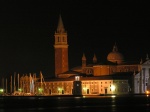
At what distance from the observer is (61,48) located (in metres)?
158

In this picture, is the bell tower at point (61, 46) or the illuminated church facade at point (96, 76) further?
the bell tower at point (61, 46)

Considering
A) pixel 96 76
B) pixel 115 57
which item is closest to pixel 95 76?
pixel 96 76

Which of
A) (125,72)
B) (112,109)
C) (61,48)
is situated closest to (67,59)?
(61,48)

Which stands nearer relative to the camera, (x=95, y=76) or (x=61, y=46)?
(x=95, y=76)

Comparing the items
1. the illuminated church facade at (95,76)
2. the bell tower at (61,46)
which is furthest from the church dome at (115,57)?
the bell tower at (61,46)

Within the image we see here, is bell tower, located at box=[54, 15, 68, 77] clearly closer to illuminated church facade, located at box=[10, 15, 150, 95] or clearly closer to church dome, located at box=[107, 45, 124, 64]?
illuminated church facade, located at box=[10, 15, 150, 95]

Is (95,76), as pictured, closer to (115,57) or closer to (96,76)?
(96,76)

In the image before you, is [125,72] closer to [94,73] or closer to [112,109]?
[94,73]

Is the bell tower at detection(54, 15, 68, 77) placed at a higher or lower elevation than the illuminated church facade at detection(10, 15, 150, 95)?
higher

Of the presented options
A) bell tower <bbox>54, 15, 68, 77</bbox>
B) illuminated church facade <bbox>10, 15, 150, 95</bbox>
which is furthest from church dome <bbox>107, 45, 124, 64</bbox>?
bell tower <bbox>54, 15, 68, 77</bbox>

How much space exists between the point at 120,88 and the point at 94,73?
9010 millimetres

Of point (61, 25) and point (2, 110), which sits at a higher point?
point (61, 25)

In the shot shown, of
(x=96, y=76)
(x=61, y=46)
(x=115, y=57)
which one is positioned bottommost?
(x=96, y=76)

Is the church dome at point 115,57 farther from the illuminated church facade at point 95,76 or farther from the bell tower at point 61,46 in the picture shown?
the bell tower at point 61,46
